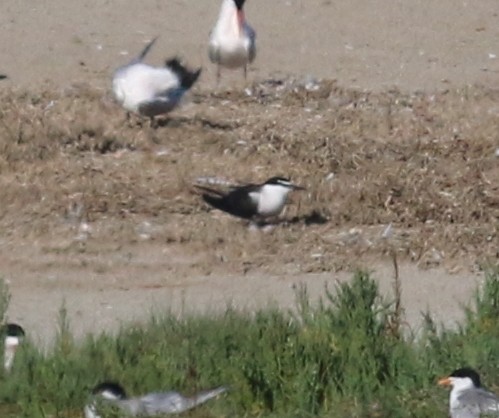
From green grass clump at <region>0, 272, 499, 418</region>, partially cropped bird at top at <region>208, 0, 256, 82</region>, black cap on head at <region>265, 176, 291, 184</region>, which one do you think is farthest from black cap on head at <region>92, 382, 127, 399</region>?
partially cropped bird at top at <region>208, 0, 256, 82</region>

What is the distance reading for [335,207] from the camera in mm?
11016

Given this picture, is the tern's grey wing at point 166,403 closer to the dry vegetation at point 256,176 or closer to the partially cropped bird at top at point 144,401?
the partially cropped bird at top at point 144,401

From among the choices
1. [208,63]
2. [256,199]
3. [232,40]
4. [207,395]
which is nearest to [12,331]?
[207,395]

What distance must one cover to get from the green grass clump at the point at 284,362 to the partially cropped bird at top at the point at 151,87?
3864mm

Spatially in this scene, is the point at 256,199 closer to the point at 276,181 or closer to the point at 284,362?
the point at 276,181

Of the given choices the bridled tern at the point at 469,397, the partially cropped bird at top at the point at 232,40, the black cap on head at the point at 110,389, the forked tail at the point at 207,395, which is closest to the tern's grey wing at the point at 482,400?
the bridled tern at the point at 469,397

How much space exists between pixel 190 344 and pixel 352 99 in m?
5.65

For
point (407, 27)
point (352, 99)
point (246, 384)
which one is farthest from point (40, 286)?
point (407, 27)

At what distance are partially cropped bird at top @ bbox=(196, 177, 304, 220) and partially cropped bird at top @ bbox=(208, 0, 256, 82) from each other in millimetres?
3019

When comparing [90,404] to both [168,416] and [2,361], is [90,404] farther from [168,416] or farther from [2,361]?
[2,361]

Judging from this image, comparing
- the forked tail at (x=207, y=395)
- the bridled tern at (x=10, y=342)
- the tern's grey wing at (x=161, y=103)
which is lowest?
the forked tail at (x=207, y=395)

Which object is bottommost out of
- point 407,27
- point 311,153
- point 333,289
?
point 333,289

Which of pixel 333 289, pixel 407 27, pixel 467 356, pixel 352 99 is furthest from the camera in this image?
pixel 407 27

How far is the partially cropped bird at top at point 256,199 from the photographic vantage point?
A: 10.6 metres
